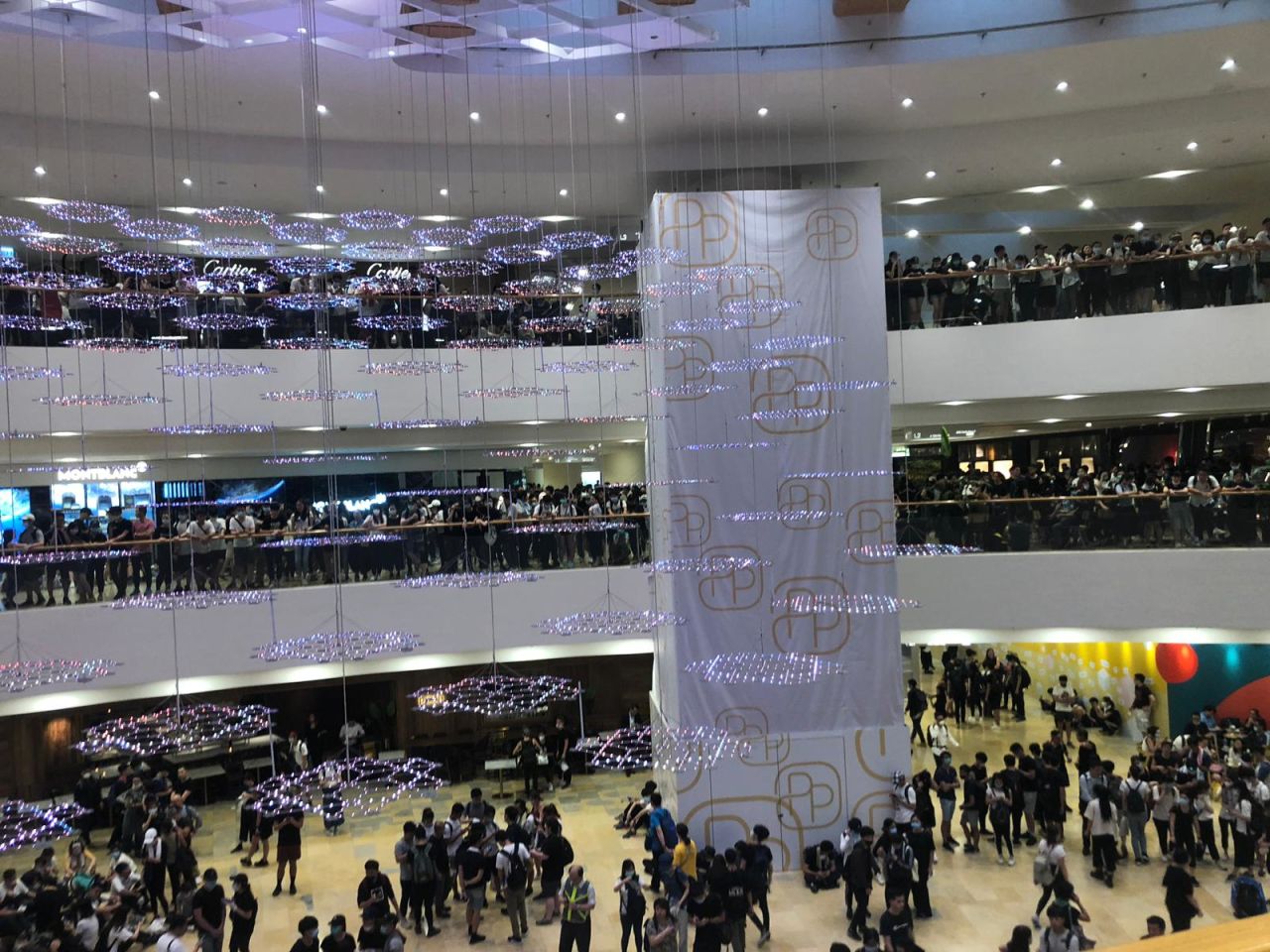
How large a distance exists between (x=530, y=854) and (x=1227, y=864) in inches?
323

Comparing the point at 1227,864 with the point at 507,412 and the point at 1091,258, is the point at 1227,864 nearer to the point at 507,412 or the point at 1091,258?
the point at 1091,258

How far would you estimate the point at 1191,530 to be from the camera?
49.7ft

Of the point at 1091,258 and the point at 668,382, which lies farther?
the point at 1091,258

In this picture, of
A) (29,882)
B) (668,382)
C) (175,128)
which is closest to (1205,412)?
(668,382)

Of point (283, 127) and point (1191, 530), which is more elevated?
point (283, 127)

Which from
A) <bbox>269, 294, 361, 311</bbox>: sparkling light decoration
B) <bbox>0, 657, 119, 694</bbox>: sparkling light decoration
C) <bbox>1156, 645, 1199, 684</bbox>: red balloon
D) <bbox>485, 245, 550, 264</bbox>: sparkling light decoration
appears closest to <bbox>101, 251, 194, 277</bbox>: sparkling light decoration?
<bbox>269, 294, 361, 311</bbox>: sparkling light decoration

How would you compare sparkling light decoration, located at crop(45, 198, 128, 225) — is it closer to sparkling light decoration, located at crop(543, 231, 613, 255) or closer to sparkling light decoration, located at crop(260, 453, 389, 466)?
sparkling light decoration, located at crop(543, 231, 613, 255)

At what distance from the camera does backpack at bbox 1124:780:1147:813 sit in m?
12.5

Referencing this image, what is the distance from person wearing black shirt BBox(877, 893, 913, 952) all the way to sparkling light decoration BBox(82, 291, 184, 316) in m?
10.6

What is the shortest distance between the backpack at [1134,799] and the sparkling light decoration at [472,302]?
991 centimetres

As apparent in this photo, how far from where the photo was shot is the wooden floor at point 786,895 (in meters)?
11.4

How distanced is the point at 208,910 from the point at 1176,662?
15451mm

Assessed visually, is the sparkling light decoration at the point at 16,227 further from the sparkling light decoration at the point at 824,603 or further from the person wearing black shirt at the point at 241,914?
the sparkling light decoration at the point at 824,603

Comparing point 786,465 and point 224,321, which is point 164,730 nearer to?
point 224,321
